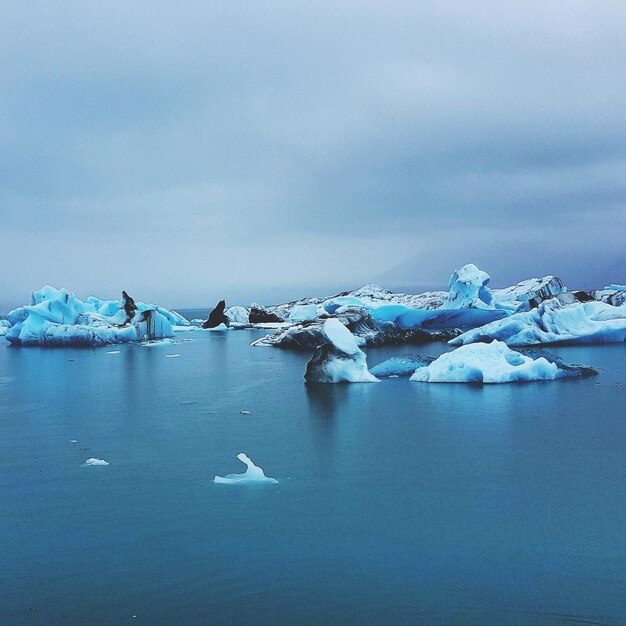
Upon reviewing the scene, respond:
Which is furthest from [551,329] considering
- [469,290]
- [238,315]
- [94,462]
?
[238,315]

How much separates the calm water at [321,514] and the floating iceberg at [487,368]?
6.19ft

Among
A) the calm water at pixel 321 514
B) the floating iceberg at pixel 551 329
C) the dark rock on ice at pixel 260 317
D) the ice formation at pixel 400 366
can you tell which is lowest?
the calm water at pixel 321 514

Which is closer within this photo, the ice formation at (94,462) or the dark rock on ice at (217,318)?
the ice formation at (94,462)

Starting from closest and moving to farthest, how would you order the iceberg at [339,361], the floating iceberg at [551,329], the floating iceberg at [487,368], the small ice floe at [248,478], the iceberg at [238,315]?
the small ice floe at [248,478]
the floating iceberg at [487,368]
the iceberg at [339,361]
the floating iceberg at [551,329]
the iceberg at [238,315]

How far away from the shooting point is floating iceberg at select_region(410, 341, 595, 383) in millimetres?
12797

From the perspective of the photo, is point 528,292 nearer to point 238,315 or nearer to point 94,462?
point 238,315

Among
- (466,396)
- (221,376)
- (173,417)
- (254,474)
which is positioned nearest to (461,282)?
(221,376)

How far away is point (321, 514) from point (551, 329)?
663 inches

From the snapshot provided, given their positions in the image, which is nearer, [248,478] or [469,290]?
[248,478]

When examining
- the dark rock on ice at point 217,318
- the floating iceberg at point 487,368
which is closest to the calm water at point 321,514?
the floating iceberg at point 487,368

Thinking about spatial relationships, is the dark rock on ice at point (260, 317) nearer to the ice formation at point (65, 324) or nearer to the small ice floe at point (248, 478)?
the ice formation at point (65, 324)

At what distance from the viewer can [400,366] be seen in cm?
1437

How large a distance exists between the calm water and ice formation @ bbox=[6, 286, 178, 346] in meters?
15.2

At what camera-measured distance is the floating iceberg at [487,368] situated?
42.0 feet
